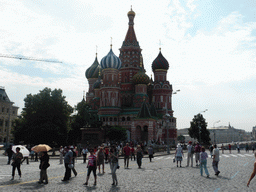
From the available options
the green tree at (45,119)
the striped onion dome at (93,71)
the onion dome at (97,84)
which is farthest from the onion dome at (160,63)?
the green tree at (45,119)

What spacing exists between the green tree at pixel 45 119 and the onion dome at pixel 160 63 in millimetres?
36233

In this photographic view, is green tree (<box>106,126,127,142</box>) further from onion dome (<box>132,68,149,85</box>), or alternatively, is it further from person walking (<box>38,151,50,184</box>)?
person walking (<box>38,151,50,184</box>)

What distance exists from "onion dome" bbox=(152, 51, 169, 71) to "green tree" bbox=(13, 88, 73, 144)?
36233 millimetres

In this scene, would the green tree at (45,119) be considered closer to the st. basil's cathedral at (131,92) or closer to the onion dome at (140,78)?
the st. basil's cathedral at (131,92)

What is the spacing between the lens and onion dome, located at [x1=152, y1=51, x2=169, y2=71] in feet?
258

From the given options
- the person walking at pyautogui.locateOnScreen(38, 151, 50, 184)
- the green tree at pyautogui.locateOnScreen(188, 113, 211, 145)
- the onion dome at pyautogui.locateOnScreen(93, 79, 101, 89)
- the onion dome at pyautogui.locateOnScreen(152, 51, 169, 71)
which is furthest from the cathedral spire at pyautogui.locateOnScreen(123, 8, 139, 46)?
the person walking at pyautogui.locateOnScreen(38, 151, 50, 184)

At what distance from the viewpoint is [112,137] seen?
55531 mm

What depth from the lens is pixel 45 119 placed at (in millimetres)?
45906

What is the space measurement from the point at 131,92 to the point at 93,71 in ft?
56.3

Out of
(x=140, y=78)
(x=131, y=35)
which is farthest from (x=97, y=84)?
(x=131, y=35)

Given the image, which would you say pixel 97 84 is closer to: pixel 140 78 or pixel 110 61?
pixel 110 61

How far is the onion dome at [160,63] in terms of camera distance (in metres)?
78.8

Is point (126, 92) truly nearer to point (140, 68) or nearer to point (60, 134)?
point (140, 68)

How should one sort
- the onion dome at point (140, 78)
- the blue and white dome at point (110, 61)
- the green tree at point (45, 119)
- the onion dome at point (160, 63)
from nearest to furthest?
the green tree at point (45, 119) < the blue and white dome at point (110, 61) < the onion dome at point (140, 78) < the onion dome at point (160, 63)
